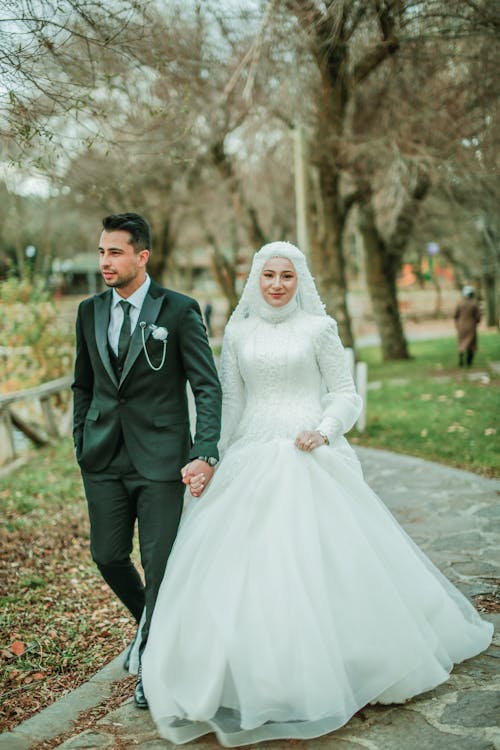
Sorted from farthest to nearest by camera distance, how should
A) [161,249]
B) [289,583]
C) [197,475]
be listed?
[161,249] < [197,475] < [289,583]

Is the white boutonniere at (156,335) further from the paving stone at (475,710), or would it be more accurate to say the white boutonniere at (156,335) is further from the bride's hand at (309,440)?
the paving stone at (475,710)

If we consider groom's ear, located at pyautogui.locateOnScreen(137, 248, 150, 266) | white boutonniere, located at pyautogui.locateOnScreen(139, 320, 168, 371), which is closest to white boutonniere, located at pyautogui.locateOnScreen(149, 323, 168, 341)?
white boutonniere, located at pyautogui.locateOnScreen(139, 320, 168, 371)

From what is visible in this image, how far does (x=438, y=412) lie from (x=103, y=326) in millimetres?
10003

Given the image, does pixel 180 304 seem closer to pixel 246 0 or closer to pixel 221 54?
pixel 246 0

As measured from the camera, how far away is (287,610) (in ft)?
11.2

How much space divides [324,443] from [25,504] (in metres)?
5.56

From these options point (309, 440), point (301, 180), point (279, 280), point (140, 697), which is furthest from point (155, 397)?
point (301, 180)

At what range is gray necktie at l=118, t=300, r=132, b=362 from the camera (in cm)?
393

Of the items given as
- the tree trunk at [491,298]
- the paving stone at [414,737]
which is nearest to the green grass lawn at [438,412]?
the paving stone at [414,737]

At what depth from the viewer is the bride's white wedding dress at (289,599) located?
3.35 meters

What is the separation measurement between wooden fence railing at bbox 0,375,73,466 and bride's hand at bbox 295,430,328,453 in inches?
306

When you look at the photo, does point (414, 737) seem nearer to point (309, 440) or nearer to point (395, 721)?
point (395, 721)

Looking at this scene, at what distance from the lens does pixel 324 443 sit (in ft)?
13.1

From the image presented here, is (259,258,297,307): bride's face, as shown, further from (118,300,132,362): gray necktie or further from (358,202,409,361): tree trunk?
(358,202,409,361): tree trunk
